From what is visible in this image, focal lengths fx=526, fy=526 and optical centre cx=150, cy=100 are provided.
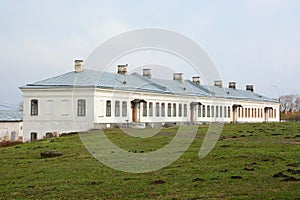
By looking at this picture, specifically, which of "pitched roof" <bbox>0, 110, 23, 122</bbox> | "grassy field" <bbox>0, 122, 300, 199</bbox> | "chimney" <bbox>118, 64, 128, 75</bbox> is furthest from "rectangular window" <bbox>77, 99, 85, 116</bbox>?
"grassy field" <bbox>0, 122, 300, 199</bbox>

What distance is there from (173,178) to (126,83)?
142ft

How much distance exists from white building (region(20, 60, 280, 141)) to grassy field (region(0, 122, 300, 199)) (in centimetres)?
2718

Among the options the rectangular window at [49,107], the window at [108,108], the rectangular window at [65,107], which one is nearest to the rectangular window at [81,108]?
the rectangular window at [65,107]

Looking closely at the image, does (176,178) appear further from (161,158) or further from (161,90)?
(161,90)

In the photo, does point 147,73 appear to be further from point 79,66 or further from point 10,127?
point 10,127

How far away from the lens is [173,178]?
730 inches

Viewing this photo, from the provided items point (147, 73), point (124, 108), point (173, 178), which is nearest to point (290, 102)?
point (147, 73)

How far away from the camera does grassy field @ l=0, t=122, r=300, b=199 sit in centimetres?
1559

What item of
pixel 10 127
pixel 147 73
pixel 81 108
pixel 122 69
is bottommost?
pixel 10 127

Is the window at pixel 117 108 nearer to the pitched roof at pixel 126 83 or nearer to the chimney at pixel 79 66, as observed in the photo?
the pitched roof at pixel 126 83

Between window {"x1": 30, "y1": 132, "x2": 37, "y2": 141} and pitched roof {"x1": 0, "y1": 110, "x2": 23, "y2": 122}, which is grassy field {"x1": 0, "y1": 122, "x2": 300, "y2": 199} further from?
pitched roof {"x1": 0, "y1": 110, "x2": 23, "y2": 122}

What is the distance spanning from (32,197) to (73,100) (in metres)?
39.9

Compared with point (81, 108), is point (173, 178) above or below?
below

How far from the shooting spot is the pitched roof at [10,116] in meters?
65.7
